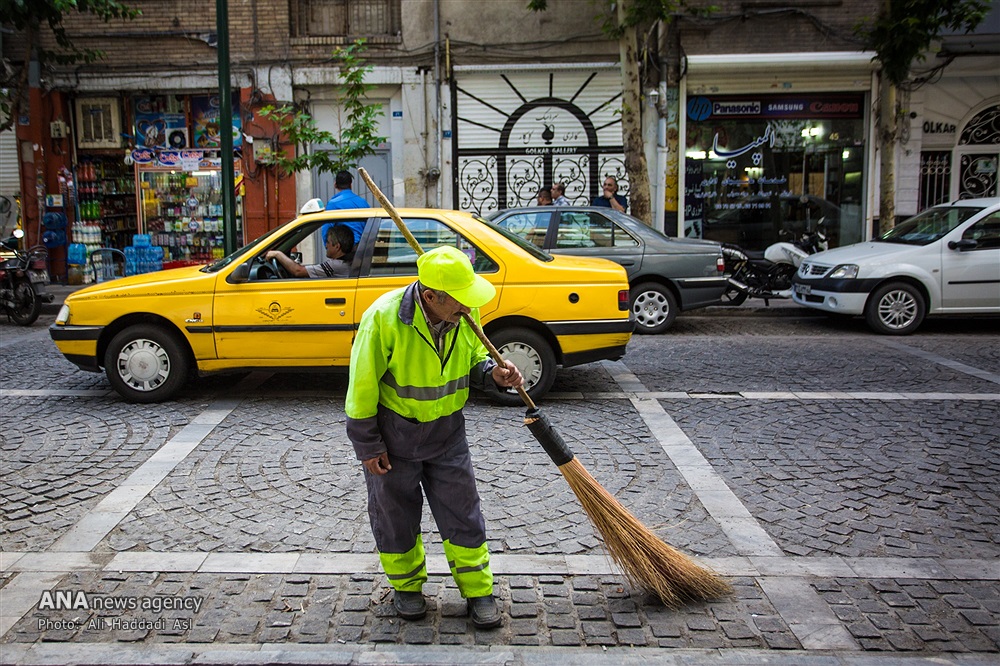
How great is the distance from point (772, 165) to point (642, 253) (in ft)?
23.5

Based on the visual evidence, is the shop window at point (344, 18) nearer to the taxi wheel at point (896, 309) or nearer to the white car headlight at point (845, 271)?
the white car headlight at point (845, 271)

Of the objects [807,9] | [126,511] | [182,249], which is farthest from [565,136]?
[126,511]

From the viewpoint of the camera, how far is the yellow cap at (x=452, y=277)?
3107 millimetres

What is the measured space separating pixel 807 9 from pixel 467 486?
14.8m

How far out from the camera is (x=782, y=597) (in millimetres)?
3631

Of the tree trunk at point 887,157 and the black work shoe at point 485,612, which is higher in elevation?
the tree trunk at point 887,157

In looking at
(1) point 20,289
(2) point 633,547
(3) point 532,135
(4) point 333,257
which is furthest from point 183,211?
(2) point 633,547

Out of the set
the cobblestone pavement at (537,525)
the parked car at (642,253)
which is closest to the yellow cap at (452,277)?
the cobblestone pavement at (537,525)

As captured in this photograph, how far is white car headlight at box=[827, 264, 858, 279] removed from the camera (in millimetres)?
10320

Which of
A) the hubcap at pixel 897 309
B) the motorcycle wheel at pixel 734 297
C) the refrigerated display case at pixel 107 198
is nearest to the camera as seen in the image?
the hubcap at pixel 897 309

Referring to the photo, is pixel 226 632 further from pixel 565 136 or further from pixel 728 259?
pixel 565 136

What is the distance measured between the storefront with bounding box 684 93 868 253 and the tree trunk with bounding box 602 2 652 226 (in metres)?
3.16

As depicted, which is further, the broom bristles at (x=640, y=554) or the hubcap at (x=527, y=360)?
the hubcap at (x=527, y=360)

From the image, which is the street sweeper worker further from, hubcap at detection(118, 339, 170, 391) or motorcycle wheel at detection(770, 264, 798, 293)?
motorcycle wheel at detection(770, 264, 798, 293)
